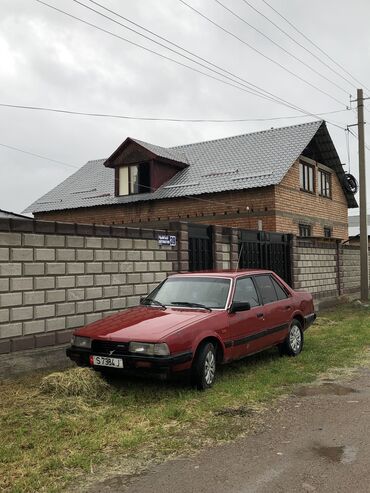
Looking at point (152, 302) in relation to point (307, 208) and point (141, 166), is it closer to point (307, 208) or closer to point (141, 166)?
point (307, 208)

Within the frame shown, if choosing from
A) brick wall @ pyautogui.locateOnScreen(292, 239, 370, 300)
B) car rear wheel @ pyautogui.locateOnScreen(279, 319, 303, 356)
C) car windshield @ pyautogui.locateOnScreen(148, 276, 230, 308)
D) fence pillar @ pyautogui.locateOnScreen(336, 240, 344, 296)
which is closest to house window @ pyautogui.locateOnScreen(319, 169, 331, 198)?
brick wall @ pyautogui.locateOnScreen(292, 239, 370, 300)

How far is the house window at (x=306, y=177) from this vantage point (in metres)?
22.2

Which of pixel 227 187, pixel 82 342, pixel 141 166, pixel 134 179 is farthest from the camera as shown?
pixel 134 179

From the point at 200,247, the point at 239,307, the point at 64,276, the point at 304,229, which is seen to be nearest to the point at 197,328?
the point at 239,307

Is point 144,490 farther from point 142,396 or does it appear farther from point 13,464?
point 142,396

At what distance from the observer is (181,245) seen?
1031cm

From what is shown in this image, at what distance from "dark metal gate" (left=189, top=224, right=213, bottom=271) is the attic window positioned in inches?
459

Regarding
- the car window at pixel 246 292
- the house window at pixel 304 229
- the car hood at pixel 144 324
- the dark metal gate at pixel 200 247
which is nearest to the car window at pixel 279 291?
the car window at pixel 246 292

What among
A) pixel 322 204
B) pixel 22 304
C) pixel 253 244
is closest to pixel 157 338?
pixel 22 304

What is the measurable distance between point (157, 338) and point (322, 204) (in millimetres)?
19555

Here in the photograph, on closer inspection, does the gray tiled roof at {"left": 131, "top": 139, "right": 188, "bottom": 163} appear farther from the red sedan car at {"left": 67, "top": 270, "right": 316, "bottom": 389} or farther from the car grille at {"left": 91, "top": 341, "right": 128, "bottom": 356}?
the car grille at {"left": 91, "top": 341, "right": 128, "bottom": 356}

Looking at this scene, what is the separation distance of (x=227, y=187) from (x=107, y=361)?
15.1 m

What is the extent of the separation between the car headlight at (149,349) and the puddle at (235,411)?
2.79ft

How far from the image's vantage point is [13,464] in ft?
13.1
